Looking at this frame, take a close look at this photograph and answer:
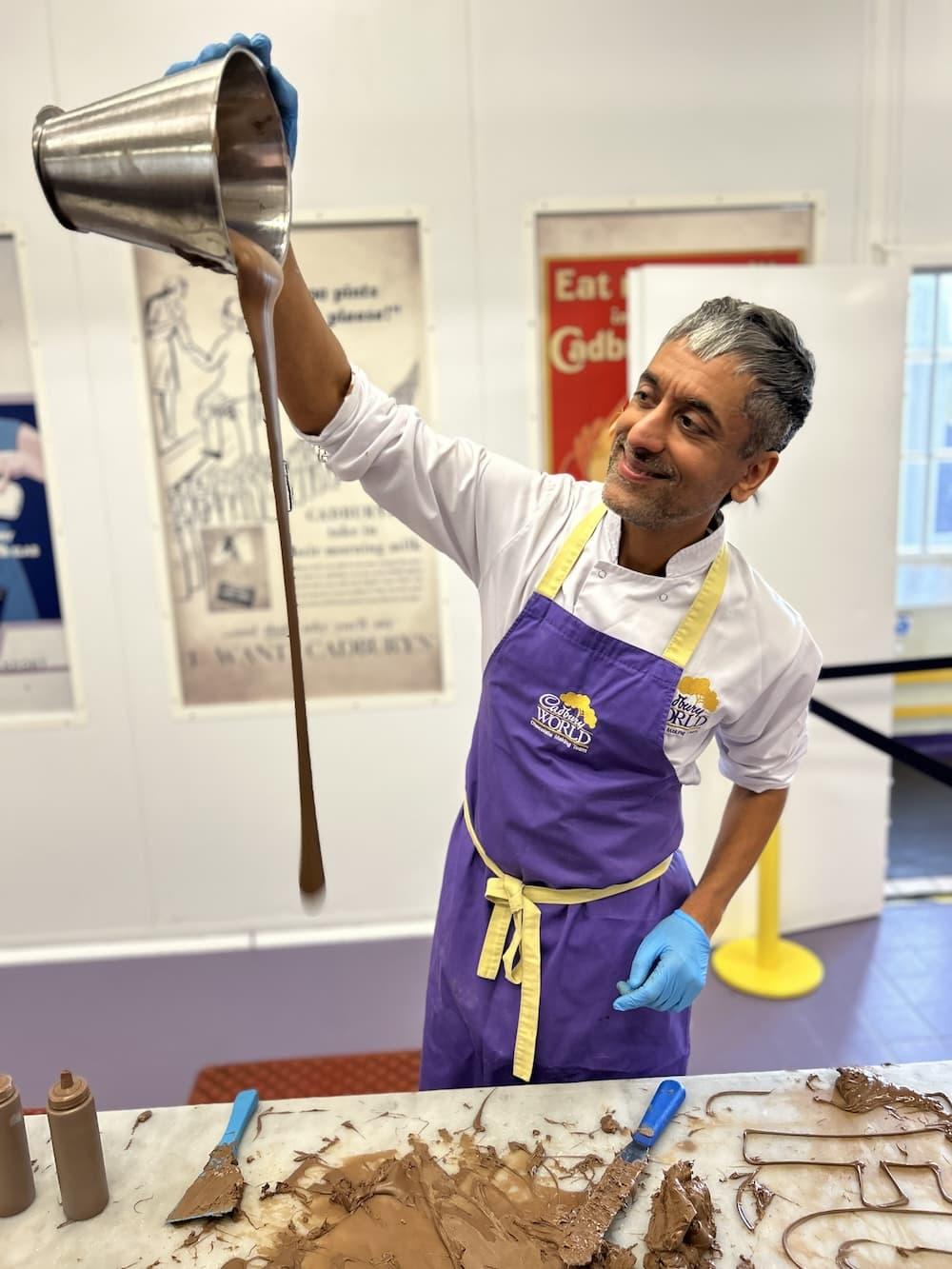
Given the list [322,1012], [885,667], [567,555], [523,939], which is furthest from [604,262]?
[322,1012]

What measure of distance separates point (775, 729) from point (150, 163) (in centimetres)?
112

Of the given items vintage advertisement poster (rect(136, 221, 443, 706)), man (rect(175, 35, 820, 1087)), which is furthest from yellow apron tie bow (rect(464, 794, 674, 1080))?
vintage advertisement poster (rect(136, 221, 443, 706))

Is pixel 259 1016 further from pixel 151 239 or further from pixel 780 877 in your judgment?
pixel 151 239

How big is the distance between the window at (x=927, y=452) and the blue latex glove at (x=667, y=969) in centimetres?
258

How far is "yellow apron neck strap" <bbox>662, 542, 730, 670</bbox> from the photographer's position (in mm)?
1283

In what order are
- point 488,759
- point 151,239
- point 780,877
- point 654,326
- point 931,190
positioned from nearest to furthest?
point 151,239 < point 488,759 < point 654,326 < point 931,190 < point 780,877

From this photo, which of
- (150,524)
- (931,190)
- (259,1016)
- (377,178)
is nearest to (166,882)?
(259,1016)

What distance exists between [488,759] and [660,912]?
14.0 inches

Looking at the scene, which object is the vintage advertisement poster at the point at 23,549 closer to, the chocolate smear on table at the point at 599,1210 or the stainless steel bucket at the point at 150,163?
the stainless steel bucket at the point at 150,163

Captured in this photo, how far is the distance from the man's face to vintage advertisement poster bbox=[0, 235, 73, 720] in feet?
7.17

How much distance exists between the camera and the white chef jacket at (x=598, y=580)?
1.28 m

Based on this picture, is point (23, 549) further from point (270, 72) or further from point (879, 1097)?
point (879, 1097)

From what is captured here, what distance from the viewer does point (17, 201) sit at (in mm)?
2602

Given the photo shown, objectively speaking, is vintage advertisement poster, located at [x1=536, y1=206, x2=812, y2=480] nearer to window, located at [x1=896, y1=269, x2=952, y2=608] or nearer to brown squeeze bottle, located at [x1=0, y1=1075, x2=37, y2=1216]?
window, located at [x1=896, y1=269, x2=952, y2=608]
